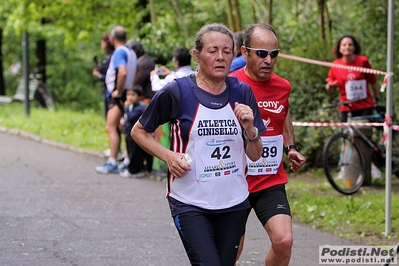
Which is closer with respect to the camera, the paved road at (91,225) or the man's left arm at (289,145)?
the man's left arm at (289,145)

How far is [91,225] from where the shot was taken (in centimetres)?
834

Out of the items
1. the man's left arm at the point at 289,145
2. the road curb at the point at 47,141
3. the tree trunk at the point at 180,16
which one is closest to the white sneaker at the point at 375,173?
the road curb at the point at 47,141

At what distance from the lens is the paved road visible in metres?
7.04

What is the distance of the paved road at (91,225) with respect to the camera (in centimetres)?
704

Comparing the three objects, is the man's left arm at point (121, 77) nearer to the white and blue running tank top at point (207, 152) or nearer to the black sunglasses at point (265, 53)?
the black sunglasses at point (265, 53)

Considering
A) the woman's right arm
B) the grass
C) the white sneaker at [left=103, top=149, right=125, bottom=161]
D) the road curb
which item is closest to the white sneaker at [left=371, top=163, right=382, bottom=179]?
the grass

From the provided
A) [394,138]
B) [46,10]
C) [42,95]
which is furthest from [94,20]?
[394,138]

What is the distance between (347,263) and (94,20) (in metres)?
14.6

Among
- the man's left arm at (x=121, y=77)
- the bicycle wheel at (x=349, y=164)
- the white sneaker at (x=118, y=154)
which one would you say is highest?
the man's left arm at (x=121, y=77)

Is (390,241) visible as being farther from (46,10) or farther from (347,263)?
(46,10)

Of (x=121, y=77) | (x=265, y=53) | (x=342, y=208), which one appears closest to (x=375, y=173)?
(x=342, y=208)
